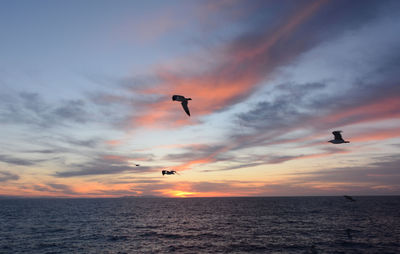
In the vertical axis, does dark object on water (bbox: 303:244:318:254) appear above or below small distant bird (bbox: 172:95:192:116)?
below

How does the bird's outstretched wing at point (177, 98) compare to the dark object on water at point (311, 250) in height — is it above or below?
above

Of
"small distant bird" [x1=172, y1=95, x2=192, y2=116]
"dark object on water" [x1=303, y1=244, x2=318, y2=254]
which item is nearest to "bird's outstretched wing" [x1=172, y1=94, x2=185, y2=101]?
"small distant bird" [x1=172, y1=95, x2=192, y2=116]

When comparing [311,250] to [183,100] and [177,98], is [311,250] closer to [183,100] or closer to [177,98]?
[183,100]

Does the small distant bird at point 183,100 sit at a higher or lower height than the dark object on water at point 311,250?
higher

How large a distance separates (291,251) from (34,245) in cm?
4784

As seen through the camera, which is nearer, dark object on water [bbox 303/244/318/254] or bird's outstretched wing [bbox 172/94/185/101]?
bird's outstretched wing [bbox 172/94/185/101]

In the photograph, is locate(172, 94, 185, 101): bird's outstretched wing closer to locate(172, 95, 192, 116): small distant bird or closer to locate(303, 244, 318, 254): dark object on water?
locate(172, 95, 192, 116): small distant bird

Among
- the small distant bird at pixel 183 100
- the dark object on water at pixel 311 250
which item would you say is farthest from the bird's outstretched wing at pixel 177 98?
the dark object on water at pixel 311 250

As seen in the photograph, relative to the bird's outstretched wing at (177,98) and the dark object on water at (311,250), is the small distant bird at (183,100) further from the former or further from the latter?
the dark object on water at (311,250)

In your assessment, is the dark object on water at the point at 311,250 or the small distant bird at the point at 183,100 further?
the dark object on water at the point at 311,250

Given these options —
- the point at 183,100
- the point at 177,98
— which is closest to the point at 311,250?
the point at 183,100

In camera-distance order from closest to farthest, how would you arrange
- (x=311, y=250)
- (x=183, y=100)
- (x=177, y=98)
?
(x=177, y=98) < (x=183, y=100) < (x=311, y=250)

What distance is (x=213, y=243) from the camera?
5328 centimetres

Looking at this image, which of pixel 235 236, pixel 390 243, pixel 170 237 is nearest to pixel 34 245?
pixel 170 237
